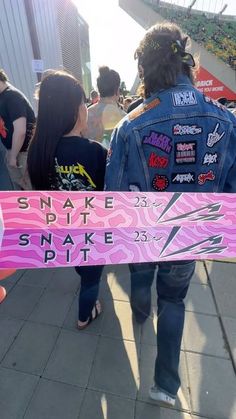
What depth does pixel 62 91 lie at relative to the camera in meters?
1.36

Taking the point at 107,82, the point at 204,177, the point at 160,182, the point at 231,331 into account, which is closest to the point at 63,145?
the point at 160,182

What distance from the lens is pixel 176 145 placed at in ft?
3.88

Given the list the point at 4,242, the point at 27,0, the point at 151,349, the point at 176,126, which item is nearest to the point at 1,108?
the point at 4,242

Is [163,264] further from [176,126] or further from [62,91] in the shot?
[62,91]

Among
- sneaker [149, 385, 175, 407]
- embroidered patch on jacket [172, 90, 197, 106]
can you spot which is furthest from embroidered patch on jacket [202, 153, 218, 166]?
sneaker [149, 385, 175, 407]

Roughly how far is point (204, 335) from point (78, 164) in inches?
60.5

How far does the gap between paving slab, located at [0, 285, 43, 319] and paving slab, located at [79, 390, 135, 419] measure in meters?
0.84

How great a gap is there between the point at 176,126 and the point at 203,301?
66.3 inches

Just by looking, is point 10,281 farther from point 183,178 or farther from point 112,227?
point 183,178

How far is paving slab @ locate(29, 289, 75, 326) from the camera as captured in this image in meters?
2.14

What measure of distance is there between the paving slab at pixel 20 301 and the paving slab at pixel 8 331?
6 cm

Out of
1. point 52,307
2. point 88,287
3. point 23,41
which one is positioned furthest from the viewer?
point 23,41

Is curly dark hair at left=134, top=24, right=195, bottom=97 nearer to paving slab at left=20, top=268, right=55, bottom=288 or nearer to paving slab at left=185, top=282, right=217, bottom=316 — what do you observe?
paving slab at left=185, top=282, right=217, bottom=316

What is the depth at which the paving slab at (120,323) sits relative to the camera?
2010 mm
